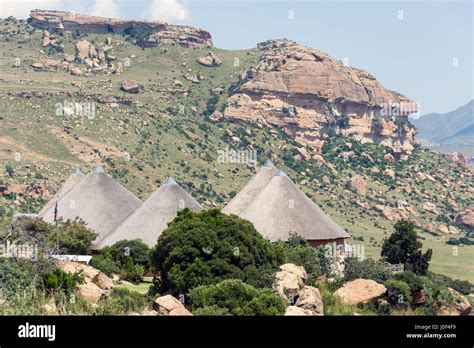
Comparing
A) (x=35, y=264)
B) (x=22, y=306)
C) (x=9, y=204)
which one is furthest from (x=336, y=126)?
(x=22, y=306)

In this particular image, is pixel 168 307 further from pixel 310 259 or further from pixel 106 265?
pixel 310 259

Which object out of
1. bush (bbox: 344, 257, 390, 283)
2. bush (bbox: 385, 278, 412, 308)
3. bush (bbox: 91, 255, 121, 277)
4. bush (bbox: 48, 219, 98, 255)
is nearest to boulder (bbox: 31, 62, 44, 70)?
bush (bbox: 48, 219, 98, 255)

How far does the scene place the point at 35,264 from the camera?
886 inches

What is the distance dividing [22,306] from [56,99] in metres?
71.3

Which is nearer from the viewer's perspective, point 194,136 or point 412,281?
point 412,281

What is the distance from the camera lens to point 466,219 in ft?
278

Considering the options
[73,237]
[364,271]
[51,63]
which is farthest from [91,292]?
[51,63]

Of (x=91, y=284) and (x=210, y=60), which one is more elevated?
(x=210, y=60)

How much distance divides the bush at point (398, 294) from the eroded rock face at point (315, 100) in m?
73.8

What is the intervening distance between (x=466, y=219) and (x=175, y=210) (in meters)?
56.0

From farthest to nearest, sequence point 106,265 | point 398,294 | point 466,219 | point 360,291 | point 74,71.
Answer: point 74,71 → point 466,219 → point 106,265 → point 398,294 → point 360,291

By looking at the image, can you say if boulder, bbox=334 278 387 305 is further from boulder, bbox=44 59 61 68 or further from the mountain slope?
boulder, bbox=44 59 61 68

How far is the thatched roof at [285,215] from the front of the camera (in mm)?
33281

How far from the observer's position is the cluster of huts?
33.6 metres
